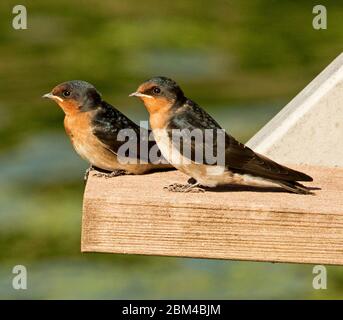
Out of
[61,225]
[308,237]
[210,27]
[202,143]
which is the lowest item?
[308,237]

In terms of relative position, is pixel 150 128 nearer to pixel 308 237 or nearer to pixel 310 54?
pixel 308 237

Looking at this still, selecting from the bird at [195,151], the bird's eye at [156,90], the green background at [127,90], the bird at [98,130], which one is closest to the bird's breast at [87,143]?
the bird at [98,130]

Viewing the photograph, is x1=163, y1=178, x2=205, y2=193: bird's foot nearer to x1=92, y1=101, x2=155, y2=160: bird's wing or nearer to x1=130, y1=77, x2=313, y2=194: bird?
x1=130, y1=77, x2=313, y2=194: bird

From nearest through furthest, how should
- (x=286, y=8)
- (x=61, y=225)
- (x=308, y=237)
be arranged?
1. (x=308, y=237)
2. (x=61, y=225)
3. (x=286, y=8)

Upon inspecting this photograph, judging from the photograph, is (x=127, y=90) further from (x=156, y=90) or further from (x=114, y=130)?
(x=156, y=90)

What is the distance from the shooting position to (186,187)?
5098 mm

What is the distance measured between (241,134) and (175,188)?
6909 mm

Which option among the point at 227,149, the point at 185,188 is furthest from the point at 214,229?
the point at 227,149

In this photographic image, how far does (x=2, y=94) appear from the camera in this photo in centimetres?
1452

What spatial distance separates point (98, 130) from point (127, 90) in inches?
333

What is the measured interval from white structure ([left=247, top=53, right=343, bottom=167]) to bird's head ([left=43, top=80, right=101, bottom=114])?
0.59 meters

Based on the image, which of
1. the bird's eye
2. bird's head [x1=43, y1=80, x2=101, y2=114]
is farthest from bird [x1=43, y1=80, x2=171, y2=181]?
the bird's eye

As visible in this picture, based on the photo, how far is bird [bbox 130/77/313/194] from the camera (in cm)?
505
